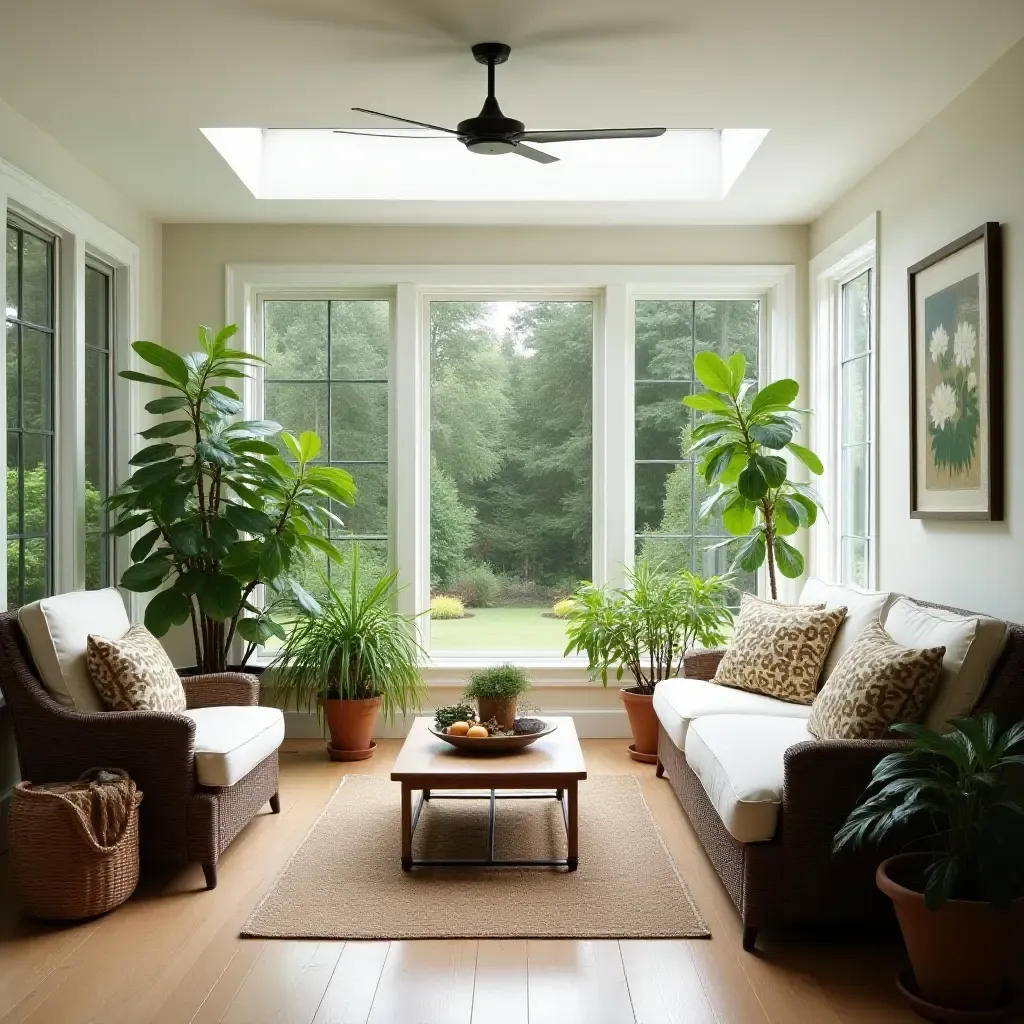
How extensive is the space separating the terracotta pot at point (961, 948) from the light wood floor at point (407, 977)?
12 centimetres

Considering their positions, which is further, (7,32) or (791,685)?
(791,685)

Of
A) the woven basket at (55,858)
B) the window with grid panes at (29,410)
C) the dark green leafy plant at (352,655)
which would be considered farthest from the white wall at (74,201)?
the dark green leafy plant at (352,655)

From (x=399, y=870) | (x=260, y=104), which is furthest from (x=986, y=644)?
(x=260, y=104)

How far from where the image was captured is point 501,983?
9.35 ft

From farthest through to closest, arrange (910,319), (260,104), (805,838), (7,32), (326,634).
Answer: (326,634) → (910,319) → (260,104) → (7,32) → (805,838)

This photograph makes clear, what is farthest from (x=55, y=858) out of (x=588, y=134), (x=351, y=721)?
(x=588, y=134)

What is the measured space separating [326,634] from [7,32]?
9.62 ft

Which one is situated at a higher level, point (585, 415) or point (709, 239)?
point (709, 239)

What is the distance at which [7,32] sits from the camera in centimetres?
343

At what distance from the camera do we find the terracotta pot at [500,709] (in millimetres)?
4074

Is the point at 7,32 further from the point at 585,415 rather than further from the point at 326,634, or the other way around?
the point at 585,415

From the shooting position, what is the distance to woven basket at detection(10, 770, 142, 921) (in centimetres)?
323

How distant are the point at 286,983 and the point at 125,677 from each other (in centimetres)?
134

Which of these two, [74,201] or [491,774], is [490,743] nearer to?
[491,774]
